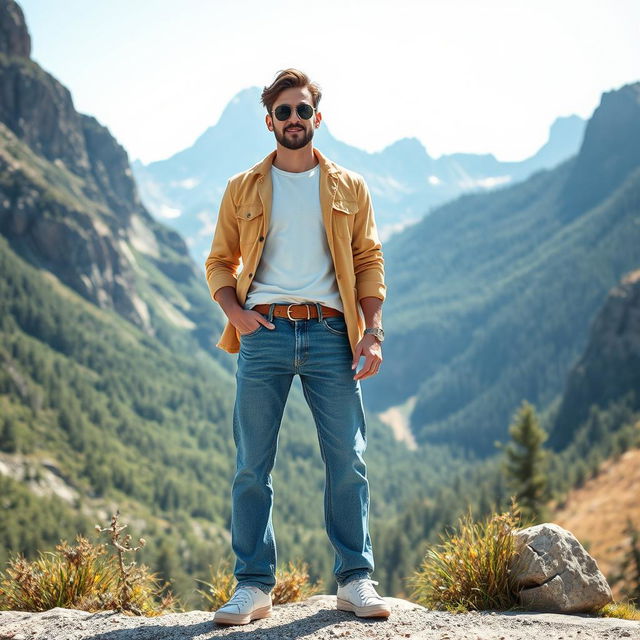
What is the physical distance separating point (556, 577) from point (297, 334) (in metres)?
3.14

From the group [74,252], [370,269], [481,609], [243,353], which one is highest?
[74,252]

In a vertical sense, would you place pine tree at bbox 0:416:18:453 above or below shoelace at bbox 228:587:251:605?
above

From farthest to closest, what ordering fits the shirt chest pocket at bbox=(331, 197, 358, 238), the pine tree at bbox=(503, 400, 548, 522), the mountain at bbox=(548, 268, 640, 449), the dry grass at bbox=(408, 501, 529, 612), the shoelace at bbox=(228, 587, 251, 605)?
the mountain at bbox=(548, 268, 640, 449)
the pine tree at bbox=(503, 400, 548, 522)
the dry grass at bbox=(408, 501, 529, 612)
the shirt chest pocket at bbox=(331, 197, 358, 238)
the shoelace at bbox=(228, 587, 251, 605)

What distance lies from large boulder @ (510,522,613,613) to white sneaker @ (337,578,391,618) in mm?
1372

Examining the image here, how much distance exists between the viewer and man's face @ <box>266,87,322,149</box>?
6113 mm

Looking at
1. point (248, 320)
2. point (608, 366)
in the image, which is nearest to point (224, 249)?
point (248, 320)

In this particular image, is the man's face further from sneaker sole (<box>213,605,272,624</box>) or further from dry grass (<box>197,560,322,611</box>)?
dry grass (<box>197,560,322,611</box>)

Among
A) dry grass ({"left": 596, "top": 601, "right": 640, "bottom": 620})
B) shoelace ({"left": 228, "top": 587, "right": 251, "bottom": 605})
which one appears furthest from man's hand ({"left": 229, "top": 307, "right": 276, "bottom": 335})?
dry grass ({"left": 596, "top": 601, "right": 640, "bottom": 620})

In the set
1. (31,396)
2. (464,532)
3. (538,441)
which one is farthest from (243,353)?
(31,396)

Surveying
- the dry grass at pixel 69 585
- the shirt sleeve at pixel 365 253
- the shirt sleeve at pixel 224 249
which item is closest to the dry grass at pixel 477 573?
the shirt sleeve at pixel 365 253

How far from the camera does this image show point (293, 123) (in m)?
6.13

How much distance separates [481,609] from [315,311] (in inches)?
121

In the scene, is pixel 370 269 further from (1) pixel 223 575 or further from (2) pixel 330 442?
(1) pixel 223 575

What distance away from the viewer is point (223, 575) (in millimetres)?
8117
